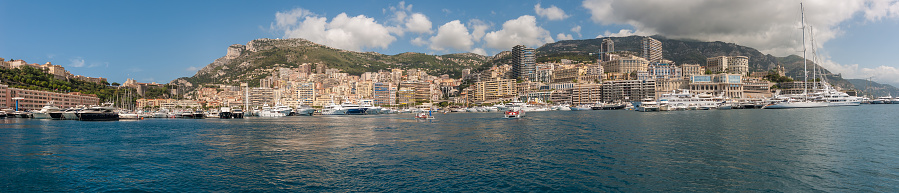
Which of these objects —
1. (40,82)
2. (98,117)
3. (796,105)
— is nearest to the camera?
(98,117)

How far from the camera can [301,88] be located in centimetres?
19662

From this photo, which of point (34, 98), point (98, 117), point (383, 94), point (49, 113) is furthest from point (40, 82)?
point (383, 94)

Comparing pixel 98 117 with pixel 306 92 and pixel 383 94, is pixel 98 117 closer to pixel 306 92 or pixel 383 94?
pixel 306 92

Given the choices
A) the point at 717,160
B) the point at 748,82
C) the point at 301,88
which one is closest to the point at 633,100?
the point at 748,82

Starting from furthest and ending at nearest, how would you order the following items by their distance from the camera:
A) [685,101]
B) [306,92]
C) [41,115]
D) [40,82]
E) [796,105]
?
[306,92] < [40,82] < [685,101] < [796,105] < [41,115]

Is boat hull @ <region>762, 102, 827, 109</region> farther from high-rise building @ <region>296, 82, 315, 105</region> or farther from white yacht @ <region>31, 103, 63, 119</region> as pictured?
high-rise building @ <region>296, 82, 315, 105</region>

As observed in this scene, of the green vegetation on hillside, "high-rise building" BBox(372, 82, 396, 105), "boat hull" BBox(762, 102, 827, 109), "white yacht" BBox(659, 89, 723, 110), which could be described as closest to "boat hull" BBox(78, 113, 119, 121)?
the green vegetation on hillside

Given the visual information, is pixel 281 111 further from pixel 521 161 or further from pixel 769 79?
pixel 769 79

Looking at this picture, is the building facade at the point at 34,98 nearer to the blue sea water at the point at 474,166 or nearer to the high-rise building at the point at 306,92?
the high-rise building at the point at 306,92

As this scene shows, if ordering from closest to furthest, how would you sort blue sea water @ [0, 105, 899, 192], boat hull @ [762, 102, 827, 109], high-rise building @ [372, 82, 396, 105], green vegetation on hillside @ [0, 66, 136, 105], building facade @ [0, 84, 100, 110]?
blue sea water @ [0, 105, 899, 192] < building facade @ [0, 84, 100, 110] < boat hull @ [762, 102, 827, 109] < green vegetation on hillside @ [0, 66, 136, 105] < high-rise building @ [372, 82, 396, 105]

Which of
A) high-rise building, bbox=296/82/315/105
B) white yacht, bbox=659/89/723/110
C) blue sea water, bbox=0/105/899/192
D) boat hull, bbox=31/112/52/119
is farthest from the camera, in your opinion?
high-rise building, bbox=296/82/315/105

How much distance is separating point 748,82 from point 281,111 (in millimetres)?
161520

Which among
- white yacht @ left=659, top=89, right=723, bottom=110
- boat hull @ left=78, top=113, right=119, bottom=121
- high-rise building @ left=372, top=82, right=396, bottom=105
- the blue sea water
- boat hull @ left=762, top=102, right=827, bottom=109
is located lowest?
the blue sea water

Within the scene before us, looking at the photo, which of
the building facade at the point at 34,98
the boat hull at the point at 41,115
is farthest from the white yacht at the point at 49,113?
Result: the building facade at the point at 34,98
